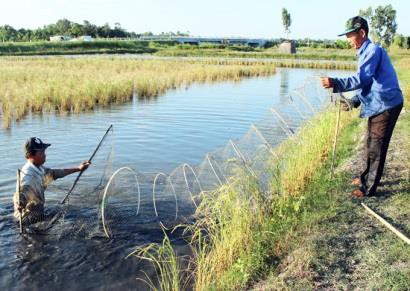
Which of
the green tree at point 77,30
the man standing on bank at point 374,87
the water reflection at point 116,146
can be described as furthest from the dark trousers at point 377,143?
the green tree at point 77,30

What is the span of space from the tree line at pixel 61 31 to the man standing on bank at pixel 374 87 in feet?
381

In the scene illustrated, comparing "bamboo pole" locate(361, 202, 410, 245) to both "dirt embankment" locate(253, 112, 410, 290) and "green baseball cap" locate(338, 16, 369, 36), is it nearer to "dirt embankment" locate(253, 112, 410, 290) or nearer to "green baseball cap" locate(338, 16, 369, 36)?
"dirt embankment" locate(253, 112, 410, 290)

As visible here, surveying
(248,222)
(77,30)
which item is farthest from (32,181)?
(77,30)

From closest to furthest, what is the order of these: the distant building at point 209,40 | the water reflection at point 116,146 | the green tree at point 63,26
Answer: the water reflection at point 116,146 < the green tree at point 63,26 < the distant building at point 209,40

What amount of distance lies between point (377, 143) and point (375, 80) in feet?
2.48

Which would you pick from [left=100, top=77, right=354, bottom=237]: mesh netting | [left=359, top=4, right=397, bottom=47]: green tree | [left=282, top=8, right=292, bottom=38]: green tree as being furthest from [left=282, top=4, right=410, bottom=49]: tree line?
[left=100, top=77, right=354, bottom=237]: mesh netting

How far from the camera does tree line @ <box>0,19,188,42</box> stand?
113000mm

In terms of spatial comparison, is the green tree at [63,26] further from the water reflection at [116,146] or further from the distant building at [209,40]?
the water reflection at [116,146]

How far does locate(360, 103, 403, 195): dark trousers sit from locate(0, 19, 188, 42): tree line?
116m

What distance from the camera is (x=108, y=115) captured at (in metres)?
15.2

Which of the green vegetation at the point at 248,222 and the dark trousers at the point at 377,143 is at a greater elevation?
the dark trousers at the point at 377,143

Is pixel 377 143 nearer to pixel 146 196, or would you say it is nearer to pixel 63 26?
pixel 146 196

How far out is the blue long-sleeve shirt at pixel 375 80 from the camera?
16.3ft

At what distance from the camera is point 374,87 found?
5145 mm
